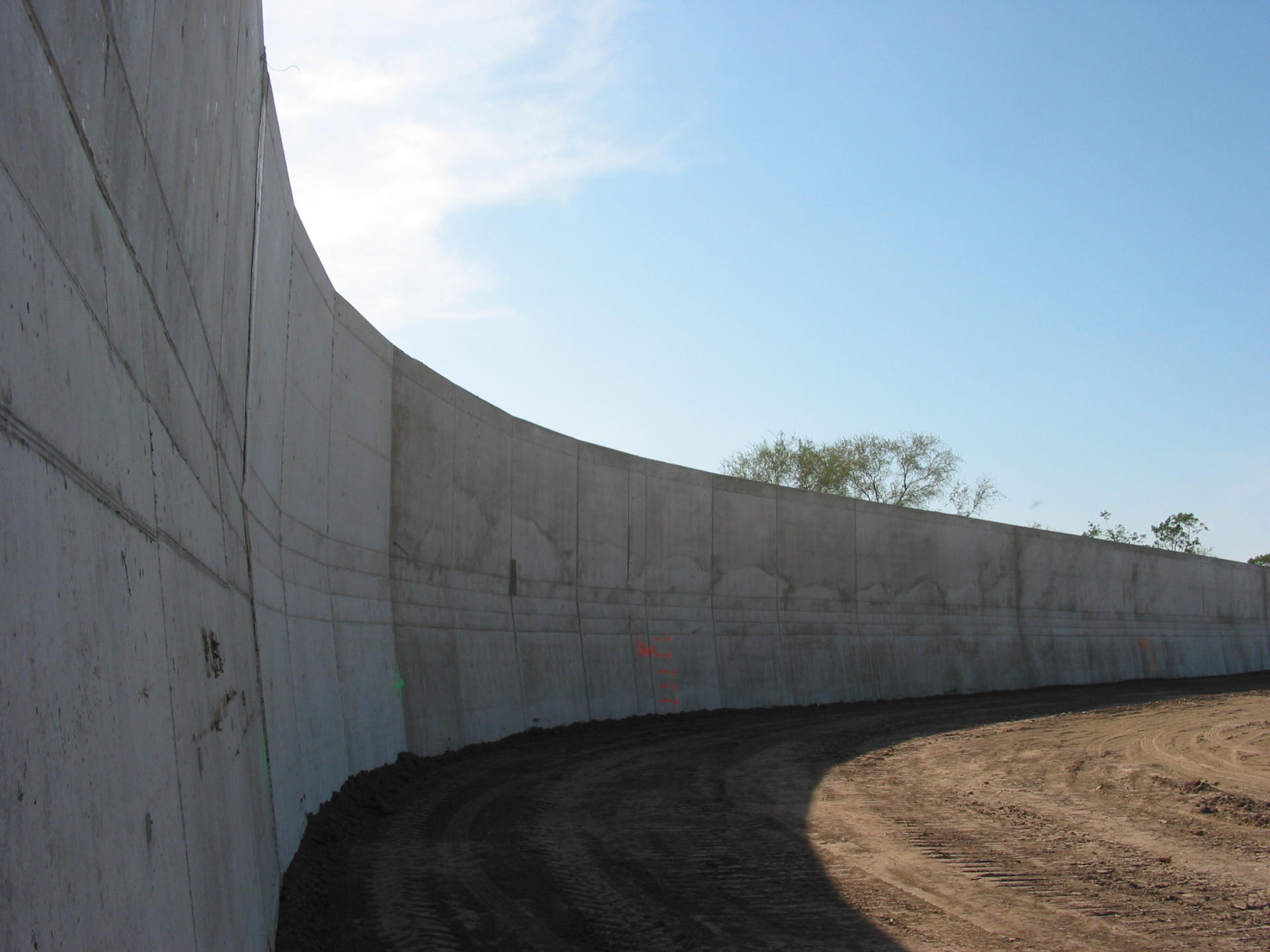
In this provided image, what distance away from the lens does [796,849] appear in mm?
7879

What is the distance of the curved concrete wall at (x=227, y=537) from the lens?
7.18 ft

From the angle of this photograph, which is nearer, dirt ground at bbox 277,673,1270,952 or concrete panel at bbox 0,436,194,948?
concrete panel at bbox 0,436,194,948

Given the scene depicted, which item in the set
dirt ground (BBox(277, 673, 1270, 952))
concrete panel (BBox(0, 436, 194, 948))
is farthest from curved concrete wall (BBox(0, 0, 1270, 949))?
dirt ground (BBox(277, 673, 1270, 952))

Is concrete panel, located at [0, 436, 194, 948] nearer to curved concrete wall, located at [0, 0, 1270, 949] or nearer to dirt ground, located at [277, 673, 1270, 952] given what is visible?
curved concrete wall, located at [0, 0, 1270, 949]

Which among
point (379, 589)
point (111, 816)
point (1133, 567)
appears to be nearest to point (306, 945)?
point (111, 816)

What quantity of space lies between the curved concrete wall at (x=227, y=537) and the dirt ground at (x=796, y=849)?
0.74 m

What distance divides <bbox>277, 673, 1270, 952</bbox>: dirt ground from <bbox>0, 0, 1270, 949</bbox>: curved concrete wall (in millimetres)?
741

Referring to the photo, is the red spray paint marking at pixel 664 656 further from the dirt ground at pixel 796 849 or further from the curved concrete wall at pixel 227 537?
A: the dirt ground at pixel 796 849

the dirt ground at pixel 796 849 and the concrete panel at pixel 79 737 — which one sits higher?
the concrete panel at pixel 79 737

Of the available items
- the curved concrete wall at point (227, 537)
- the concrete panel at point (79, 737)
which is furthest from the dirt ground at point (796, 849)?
the concrete panel at point (79, 737)

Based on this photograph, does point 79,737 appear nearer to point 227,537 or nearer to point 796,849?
point 227,537

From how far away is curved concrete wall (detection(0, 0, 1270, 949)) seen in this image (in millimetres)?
2189

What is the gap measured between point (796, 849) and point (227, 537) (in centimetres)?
465

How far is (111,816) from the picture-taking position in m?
2.40
